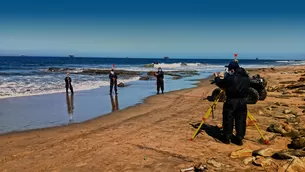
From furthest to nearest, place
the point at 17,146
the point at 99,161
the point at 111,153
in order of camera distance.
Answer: the point at 17,146, the point at 111,153, the point at 99,161

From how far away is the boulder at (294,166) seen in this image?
5.22 m

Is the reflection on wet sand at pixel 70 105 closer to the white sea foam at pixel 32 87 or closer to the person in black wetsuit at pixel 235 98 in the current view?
the white sea foam at pixel 32 87

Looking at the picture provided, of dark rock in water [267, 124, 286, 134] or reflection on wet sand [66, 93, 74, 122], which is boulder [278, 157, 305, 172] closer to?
dark rock in water [267, 124, 286, 134]

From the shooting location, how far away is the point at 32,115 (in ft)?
37.9

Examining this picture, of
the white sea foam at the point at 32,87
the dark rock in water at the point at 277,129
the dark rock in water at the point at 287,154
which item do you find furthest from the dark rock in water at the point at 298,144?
the white sea foam at the point at 32,87

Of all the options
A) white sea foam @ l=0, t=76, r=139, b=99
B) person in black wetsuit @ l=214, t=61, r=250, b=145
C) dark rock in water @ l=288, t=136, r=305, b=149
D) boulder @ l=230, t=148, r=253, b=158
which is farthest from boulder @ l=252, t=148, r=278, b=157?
white sea foam @ l=0, t=76, r=139, b=99

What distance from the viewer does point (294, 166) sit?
5.27 meters

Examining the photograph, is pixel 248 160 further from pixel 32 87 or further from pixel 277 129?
pixel 32 87

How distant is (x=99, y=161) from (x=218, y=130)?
3866mm

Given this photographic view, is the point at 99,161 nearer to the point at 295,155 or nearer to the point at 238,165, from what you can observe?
the point at 238,165

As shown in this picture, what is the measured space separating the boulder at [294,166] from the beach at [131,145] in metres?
0.22

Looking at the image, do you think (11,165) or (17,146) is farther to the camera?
(17,146)

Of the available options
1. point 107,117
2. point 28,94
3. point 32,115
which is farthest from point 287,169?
point 28,94

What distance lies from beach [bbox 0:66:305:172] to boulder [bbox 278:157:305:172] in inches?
8.7
